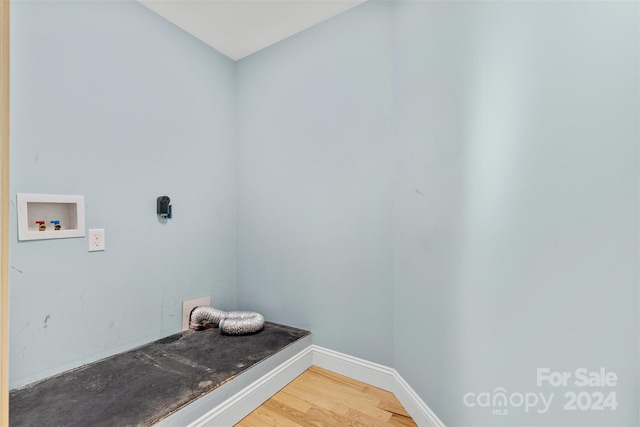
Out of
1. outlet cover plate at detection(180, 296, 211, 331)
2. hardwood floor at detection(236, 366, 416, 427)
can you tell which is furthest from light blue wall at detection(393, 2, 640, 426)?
outlet cover plate at detection(180, 296, 211, 331)

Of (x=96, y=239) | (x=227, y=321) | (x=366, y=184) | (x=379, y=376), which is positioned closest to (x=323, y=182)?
(x=366, y=184)

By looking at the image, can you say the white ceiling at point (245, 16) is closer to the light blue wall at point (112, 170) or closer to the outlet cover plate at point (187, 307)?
the light blue wall at point (112, 170)

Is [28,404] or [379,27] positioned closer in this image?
[28,404]

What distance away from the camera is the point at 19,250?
1.22m

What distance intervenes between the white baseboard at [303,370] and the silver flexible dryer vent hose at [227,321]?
0.35 meters

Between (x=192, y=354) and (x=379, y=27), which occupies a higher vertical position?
(x=379, y=27)

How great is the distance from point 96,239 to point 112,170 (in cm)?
40

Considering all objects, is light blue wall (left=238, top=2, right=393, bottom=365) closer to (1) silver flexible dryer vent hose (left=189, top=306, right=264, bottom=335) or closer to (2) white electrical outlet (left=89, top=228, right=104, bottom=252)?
(1) silver flexible dryer vent hose (left=189, top=306, right=264, bottom=335)

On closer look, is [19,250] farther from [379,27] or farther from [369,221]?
[379,27]

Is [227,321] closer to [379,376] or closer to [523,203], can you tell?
[379,376]

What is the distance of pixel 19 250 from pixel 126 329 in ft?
2.18

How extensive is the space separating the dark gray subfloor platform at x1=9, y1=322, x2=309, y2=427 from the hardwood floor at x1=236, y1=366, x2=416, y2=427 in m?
0.23

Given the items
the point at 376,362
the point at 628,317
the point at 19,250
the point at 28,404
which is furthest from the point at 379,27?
the point at 28,404

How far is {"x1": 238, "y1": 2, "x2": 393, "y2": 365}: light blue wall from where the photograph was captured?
159cm
